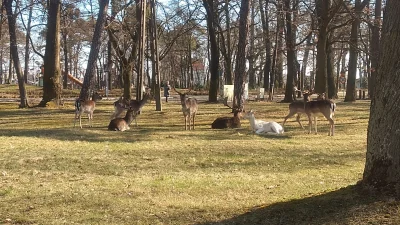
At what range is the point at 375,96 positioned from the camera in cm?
547

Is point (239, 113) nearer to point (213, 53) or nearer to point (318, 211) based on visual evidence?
point (318, 211)

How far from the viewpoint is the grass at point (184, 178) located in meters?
5.68

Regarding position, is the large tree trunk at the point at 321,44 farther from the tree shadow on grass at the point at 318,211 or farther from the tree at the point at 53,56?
the tree shadow on grass at the point at 318,211

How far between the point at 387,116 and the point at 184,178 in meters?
3.99

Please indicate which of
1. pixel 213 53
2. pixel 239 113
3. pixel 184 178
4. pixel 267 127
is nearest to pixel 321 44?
pixel 213 53

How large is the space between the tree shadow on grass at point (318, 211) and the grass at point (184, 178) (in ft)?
0.04

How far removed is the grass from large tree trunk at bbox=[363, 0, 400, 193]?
27 centimetres

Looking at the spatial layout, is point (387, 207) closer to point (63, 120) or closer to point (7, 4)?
point (63, 120)

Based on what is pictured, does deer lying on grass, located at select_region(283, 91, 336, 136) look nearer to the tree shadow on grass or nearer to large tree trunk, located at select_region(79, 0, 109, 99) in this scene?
the tree shadow on grass

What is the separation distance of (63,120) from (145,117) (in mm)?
3244

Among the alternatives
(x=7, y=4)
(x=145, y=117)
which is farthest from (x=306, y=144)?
(x=7, y=4)

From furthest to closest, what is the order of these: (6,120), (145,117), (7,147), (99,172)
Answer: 1. (145,117)
2. (6,120)
3. (7,147)
4. (99,172)

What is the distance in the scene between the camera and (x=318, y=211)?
5305 millimetres

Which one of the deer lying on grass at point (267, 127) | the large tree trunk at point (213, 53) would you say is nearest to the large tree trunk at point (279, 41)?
the large tree trunk at point (213, 53)
